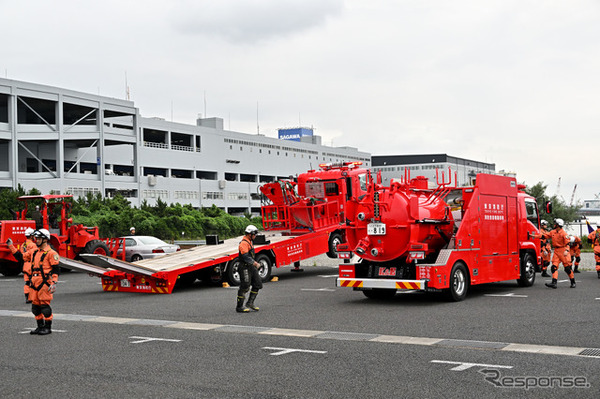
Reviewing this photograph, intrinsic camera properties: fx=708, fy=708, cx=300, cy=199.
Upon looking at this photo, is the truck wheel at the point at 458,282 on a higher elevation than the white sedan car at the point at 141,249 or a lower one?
lower

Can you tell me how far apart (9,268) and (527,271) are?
19.8m

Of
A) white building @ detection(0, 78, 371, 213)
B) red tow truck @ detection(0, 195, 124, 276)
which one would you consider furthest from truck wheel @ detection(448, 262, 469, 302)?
white building @ detection(0, 78, 371, 213)

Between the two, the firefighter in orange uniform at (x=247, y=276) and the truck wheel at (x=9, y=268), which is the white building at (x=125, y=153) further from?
the firefighter in orange uniform at (x=247, y=276)

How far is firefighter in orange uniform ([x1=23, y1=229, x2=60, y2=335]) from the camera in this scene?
39.9 feet

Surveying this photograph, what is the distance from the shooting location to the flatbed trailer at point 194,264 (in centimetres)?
1859

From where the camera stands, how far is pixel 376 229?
16219 mm

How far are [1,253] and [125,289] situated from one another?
9879 millimetres

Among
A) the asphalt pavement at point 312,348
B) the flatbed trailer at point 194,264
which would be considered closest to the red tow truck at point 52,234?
the flatbed trailer at point 194,264

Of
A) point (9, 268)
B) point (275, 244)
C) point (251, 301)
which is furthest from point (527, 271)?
point (9, 268)

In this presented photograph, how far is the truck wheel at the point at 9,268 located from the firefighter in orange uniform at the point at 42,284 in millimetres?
17003

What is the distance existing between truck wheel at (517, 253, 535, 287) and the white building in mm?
56051

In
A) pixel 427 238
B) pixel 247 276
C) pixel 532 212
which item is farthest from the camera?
pixel 532 212

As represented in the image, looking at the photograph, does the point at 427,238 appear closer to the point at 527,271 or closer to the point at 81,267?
the point at 527,271

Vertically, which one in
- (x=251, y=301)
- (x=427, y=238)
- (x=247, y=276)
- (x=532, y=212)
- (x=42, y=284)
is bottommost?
(x=251, y=301)
